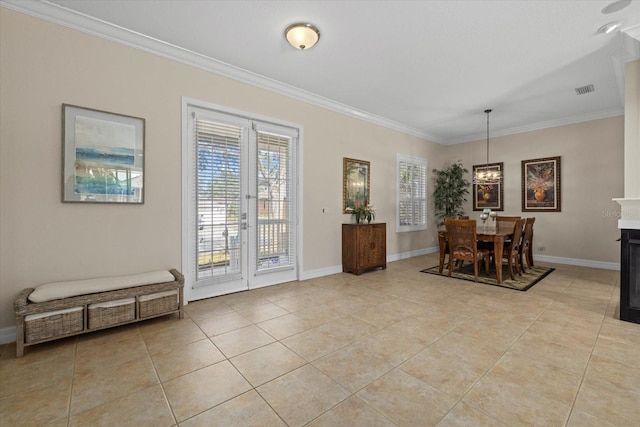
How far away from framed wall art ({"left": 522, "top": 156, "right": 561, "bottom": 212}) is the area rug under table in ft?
4.92

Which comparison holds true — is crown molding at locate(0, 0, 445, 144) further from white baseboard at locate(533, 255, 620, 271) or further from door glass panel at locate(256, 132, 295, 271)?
white baseboard at locate(533, 255, 620, 271)

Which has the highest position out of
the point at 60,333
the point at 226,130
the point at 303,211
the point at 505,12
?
the point at 505,12

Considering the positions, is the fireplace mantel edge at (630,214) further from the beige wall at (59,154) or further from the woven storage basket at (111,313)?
the woven storage basket at (111,313)

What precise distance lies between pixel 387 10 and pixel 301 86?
1.87 m

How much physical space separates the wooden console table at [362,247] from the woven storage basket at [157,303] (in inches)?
111

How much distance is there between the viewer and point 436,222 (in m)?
7.29

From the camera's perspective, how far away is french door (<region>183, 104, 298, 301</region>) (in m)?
3.44

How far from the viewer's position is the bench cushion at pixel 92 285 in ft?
7.44

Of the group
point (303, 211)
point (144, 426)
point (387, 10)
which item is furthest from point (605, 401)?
point (303, 211)

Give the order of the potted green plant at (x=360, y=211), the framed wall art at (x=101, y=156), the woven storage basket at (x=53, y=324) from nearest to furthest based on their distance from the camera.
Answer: the woven storage basket at (x=53, y=324), the framed wall art at (x=101, y=156), the potted green plant at (x=360, y=211)

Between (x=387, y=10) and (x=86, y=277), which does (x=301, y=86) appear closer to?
(x=387, y=10)

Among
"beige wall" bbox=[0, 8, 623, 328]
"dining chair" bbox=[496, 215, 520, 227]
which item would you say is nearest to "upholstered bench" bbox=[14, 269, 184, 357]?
"beige wall" bbox=[0, 8, 623, 328]

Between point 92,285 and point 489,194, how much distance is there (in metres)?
7.51

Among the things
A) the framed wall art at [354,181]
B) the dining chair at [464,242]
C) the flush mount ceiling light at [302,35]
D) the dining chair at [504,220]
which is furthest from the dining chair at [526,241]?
the flush mount ceiling light at [302,35]
